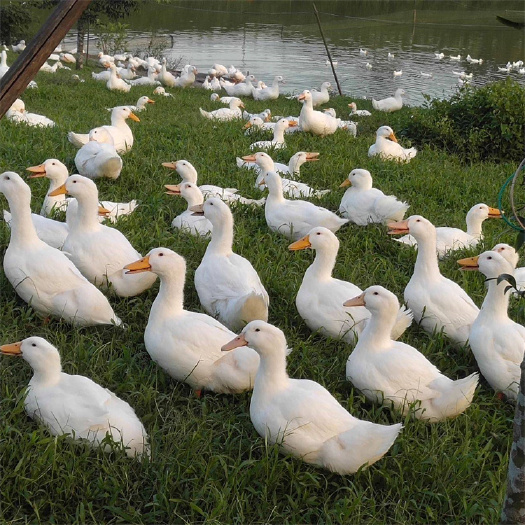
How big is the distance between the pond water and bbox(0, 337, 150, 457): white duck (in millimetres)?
16298

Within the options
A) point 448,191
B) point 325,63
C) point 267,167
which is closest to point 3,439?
point 267,167

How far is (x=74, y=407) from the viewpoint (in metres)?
2.93

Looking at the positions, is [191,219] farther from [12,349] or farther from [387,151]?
[387,151]

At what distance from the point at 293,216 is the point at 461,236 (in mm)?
1379

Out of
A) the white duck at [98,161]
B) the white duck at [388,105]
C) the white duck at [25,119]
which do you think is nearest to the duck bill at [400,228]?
the white duck at [98,161]

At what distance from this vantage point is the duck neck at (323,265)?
165 inches

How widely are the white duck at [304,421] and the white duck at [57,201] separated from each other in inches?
99.8

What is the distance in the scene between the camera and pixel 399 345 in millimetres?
3502

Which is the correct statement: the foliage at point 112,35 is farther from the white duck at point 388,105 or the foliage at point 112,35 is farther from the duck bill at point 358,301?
the duck bill at point 358,301

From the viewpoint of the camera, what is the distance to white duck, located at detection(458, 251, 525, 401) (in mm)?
3559

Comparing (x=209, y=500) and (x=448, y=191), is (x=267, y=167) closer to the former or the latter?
(x=448, y=191)

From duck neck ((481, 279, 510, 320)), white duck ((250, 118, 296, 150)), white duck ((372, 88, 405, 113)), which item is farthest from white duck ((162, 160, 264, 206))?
white duck ((372, 88, 405, 113))

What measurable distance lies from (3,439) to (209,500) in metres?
0.95

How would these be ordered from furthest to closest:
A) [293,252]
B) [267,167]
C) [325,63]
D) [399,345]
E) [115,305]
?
1. [325,63]
2. [267,167]
3. [293,252]
4. [115,305]
5. [399,345]
